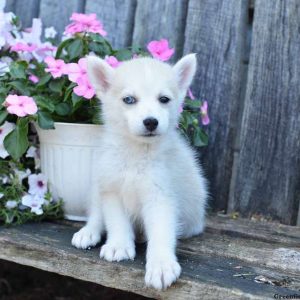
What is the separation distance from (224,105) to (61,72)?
1003 mm

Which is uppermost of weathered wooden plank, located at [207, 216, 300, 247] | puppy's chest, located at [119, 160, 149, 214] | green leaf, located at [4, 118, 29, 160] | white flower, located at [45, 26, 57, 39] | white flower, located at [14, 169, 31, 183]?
white flower, located at [45, 26, 57, 39]

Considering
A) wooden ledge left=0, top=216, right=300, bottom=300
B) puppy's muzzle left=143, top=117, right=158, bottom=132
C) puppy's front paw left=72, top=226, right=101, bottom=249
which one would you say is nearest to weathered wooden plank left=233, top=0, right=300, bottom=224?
wooden ledge left=0, top=216, right=300, bottom=300

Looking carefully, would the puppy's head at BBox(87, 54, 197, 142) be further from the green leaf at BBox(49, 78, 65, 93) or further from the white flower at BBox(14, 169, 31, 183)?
the white flower at BBox(14, 169, 31, 183)

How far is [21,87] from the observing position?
2.66 m

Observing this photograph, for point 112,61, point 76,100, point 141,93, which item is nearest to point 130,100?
point 141,93

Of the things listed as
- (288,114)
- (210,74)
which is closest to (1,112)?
(210,74)

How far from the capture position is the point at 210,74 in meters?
3.08

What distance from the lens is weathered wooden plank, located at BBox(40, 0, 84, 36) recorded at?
349 centimetres

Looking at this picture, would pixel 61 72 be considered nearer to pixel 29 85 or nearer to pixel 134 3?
pixel 29 85

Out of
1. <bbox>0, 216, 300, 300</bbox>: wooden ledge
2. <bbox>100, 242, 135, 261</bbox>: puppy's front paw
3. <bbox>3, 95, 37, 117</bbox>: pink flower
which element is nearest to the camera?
<bbox>0, 216, 300, 300</bbox>: wooden ledge

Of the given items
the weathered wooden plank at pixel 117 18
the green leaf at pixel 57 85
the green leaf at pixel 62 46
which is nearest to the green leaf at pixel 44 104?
the green leaf at pixel 57 85

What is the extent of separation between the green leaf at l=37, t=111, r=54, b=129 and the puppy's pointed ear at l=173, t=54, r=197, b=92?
679 millimetres

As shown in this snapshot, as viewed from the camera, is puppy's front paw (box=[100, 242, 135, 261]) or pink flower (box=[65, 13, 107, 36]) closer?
puppy's front paw (box=[100, 242, 135, 261])

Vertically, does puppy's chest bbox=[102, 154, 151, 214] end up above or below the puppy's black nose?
below
